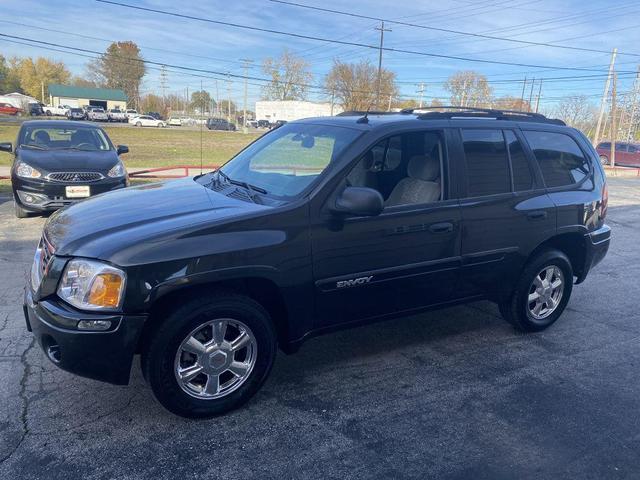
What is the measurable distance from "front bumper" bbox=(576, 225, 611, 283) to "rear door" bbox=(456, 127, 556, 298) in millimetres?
615

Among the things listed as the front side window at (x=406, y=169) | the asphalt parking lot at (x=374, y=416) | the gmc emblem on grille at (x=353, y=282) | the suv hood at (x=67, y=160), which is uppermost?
the front side window at (x=406, y=169)

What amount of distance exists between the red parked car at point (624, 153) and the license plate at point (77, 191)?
3278 centimetres

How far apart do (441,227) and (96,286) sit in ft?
7.65

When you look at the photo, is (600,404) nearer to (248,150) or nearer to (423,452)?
(423,452)

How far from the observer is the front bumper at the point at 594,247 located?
4762 millimetres

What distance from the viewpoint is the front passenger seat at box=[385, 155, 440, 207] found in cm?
380

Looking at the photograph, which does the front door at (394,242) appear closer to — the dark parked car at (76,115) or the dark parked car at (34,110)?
the dark parked car at (76,115)

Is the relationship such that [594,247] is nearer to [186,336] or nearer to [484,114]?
[484,114]

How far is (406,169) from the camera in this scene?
162 inches

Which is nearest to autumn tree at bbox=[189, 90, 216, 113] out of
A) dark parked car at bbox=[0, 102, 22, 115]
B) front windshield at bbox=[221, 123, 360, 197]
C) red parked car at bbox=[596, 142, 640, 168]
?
dark parked car at bbox=[0, 102, 22, 115]

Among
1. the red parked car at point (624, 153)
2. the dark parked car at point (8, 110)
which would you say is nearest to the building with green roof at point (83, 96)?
the dark parked car at point (8, 110)

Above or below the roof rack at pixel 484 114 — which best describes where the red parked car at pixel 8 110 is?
above

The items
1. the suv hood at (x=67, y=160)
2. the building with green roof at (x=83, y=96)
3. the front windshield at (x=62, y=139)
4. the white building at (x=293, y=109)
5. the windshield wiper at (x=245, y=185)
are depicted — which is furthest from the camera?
the building with green roof at (x=83, y=96)

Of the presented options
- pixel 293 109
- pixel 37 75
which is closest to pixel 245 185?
pixel 293 109
